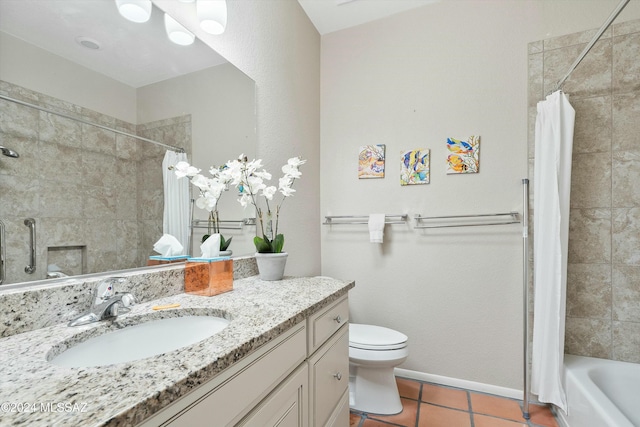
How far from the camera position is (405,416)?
171 centimetres

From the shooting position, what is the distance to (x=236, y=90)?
150 cm

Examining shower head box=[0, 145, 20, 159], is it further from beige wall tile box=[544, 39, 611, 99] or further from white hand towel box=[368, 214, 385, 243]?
beige wall tile box=[544, 39, 611, 99]

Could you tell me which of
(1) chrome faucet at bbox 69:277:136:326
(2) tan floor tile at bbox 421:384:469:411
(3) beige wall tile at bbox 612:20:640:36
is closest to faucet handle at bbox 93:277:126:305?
(1) chrome faucet at bbox 69:277:136:326

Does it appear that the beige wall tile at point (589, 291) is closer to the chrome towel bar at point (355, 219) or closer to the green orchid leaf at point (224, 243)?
the chrome towel bar at point (355, 219)

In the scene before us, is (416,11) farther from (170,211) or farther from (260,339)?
(260,339)

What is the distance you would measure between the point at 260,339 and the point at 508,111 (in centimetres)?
206

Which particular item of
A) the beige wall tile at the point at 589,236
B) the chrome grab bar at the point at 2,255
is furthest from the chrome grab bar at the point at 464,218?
the chrome grab bar at the point at 2,255

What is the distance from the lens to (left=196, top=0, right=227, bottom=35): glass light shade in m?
1.26

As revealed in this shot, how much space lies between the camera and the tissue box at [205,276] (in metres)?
1.07

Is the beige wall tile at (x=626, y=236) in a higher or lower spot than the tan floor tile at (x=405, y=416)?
higher

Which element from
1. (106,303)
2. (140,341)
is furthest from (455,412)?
(106,303)

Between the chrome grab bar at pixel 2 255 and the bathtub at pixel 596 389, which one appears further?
the bathtub at pixel 596 389

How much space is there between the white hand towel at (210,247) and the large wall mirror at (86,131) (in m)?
0.08

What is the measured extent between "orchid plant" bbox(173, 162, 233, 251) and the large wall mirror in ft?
0.13
